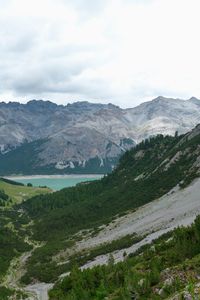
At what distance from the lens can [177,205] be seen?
121m

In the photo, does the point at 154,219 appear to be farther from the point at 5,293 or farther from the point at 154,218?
the point at 5,293

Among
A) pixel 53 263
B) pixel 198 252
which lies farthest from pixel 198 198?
pixel 198 252

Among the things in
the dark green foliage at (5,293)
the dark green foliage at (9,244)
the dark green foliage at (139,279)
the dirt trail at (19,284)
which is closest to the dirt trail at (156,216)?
the dirt trail at (19,284)

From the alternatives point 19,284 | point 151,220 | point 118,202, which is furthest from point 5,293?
point 118,202

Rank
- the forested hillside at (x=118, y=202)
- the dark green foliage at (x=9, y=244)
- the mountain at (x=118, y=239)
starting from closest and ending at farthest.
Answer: the mountain at (x=118, y=239)
the dark green foliage at (x=9, y=244)
the forested hillside at (x=118, y=202)

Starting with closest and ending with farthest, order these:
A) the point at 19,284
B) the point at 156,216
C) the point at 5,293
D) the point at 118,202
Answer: the point at 5,293
the point at 19,284
the point at 156,216
the point at 118,202

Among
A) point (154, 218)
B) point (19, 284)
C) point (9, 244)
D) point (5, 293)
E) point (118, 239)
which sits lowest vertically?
point (19, 284)

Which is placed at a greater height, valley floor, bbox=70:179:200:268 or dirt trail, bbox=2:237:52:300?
valley floor, bbox=70:179:200:268

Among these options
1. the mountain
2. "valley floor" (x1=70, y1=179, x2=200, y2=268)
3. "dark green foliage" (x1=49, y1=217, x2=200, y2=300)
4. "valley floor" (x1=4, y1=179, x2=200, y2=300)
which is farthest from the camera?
"valley floor" (x1=70, y1=179, x2=200, y2=268)

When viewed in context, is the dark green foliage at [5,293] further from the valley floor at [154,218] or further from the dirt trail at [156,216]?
the dirt trail at [156,216]

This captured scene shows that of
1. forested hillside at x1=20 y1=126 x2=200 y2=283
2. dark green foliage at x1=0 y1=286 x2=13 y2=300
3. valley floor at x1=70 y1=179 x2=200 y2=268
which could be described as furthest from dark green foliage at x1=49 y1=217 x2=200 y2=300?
forested hillside at x1=20 y1=126 x2=200 y2=283

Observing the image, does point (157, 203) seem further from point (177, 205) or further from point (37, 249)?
point (37, 249)

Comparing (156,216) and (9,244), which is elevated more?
(156,216)

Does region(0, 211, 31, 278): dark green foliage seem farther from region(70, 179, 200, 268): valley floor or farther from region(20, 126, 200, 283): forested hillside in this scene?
region(70, 179, 200, 268): valley floor
